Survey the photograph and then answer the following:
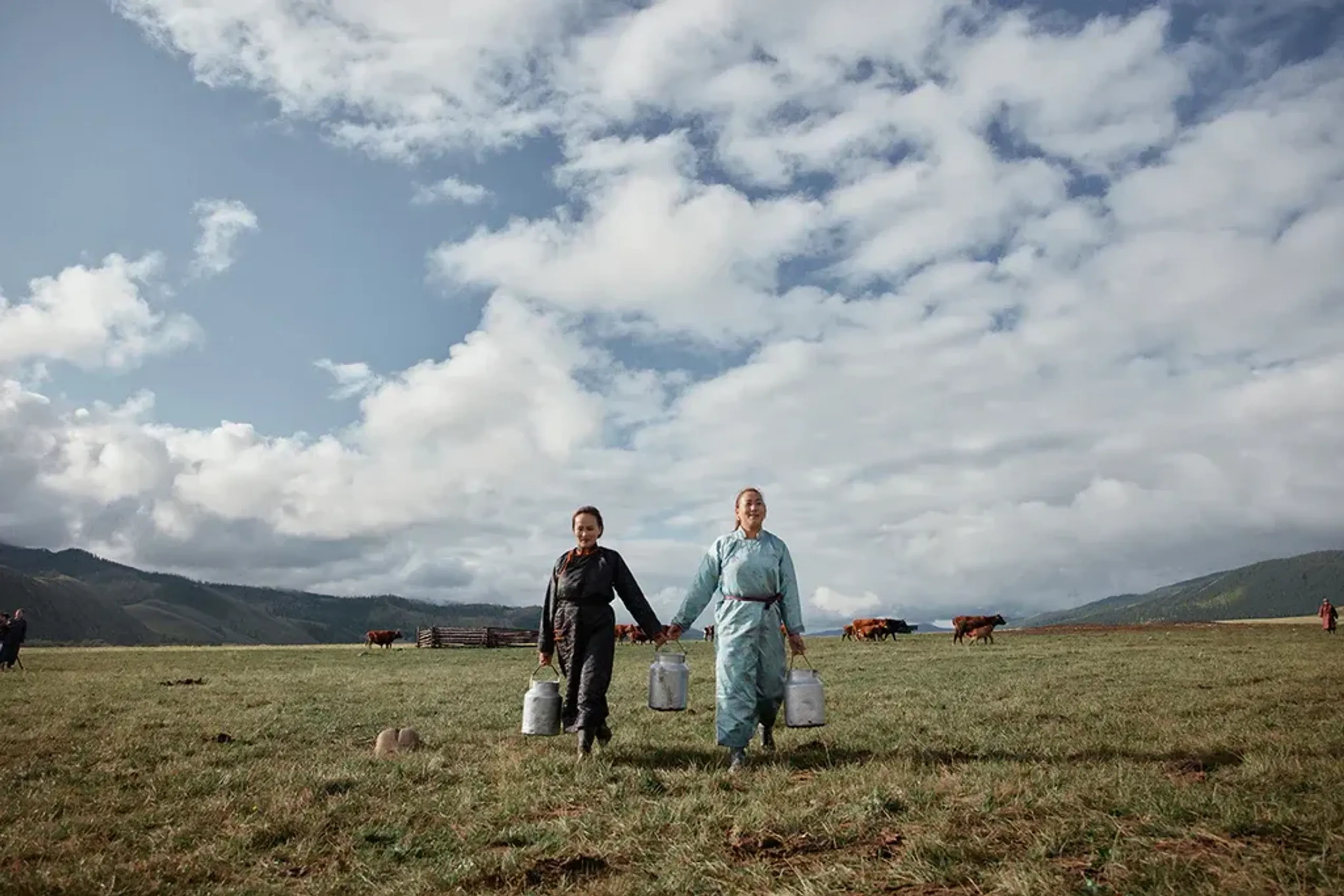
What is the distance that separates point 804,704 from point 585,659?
2.32 meters

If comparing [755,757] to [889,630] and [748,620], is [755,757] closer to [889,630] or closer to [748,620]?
[748,620]

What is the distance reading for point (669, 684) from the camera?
28.2 ft

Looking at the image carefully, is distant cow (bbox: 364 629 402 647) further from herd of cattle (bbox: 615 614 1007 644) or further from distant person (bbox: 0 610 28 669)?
distant person (bbox: 0 610 28 669)

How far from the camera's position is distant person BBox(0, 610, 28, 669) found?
26.2 meters

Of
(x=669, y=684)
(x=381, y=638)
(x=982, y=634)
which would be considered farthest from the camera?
(x=381, y=638)

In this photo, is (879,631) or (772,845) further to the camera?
(879,631)

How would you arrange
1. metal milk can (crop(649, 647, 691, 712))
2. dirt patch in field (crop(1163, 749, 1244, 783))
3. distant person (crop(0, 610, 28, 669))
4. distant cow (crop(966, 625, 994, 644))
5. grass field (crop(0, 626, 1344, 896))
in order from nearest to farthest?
grass field (crop(0, 626, 1344, 896)), dirt patch in field (crop(1163, 749, 1244, 783)), metal milk can (crop(649, 647, 691, 712)), distant person (crop(0, 610, 28, 669)), distant cow (crop(966, 625, 994, 644))

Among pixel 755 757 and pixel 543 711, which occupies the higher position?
pixel 543 711

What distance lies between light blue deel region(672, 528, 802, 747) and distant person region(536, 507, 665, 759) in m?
0.75

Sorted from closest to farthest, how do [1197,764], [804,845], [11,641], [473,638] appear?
[804,845] < [1197,764] < [11,641] < [473,638]

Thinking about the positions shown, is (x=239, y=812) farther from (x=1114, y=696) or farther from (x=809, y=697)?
(x=1114, y=696)

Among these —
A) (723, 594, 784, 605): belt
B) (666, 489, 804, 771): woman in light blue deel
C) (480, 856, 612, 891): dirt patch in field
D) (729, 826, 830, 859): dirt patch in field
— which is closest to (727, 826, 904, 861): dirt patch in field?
(729, 826, 830, 859): dirt patch in field

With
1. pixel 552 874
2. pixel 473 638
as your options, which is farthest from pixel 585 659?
pixel 473 638

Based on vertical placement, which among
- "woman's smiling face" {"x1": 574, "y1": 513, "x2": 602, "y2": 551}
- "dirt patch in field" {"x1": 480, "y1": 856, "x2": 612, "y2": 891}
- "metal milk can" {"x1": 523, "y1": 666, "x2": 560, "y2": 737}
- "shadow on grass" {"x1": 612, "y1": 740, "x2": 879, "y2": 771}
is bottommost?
"dirt patch in field" {"x1": 480, "y1": 856, "x2": 612, "y2": 891}
